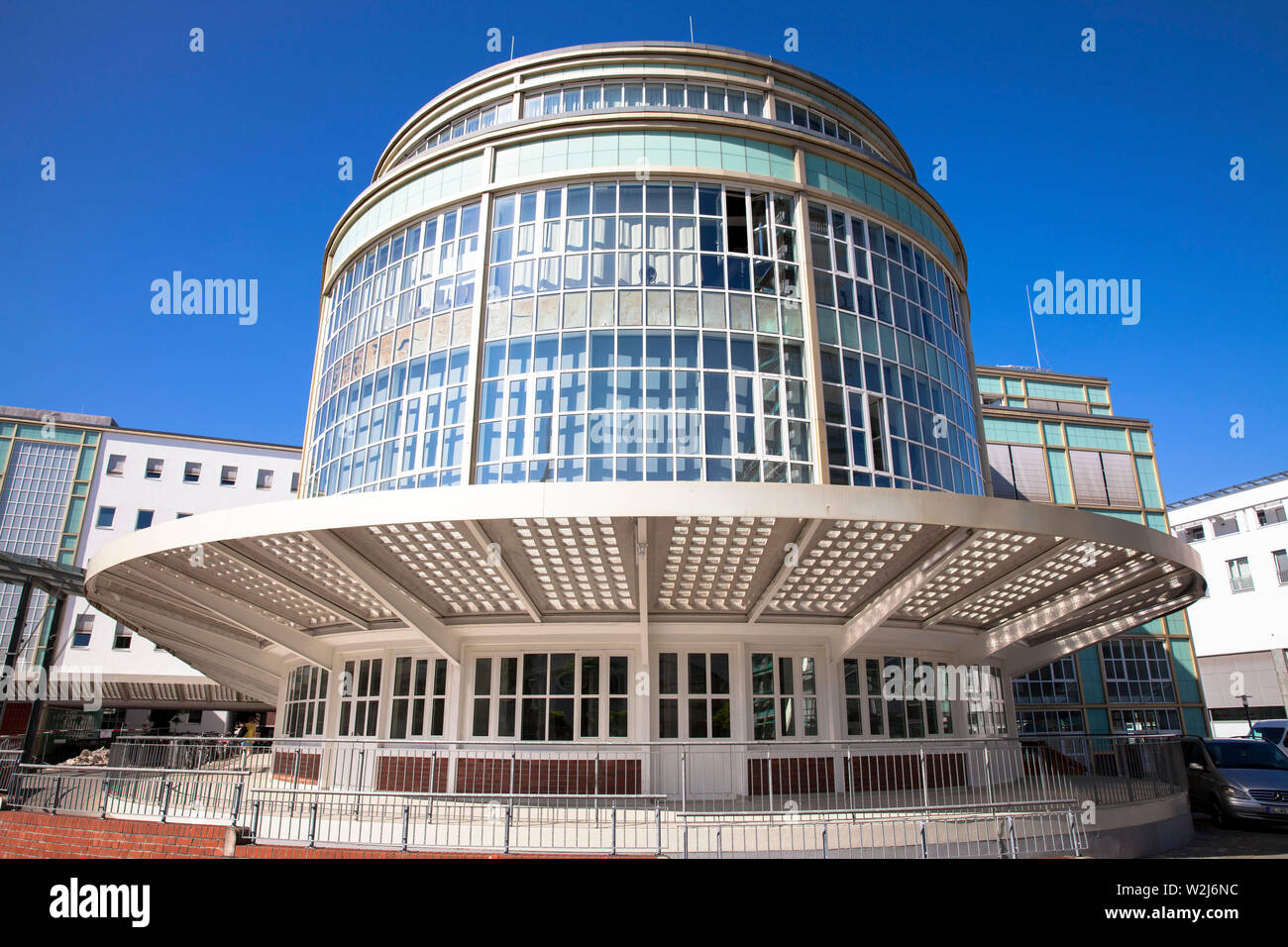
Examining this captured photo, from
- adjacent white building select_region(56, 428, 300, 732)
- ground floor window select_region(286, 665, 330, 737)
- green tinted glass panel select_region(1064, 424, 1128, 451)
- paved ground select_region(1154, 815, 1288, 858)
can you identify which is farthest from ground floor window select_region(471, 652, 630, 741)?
green tinted glass panel select_region(1064, 424, 1128, 451)

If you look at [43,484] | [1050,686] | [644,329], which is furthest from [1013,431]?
[43,484]

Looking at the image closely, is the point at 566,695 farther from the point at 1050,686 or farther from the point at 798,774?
the point at 1050,686

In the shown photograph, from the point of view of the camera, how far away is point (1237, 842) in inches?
654

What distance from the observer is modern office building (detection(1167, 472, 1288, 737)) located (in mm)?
50469

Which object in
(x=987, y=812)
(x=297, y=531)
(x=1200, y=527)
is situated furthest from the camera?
(x=1200, y=527)

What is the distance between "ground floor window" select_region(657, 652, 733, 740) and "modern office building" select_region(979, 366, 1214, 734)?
26264 millimetres

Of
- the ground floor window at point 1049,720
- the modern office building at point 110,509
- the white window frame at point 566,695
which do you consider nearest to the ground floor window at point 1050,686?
the ground floor window at point 1049,720

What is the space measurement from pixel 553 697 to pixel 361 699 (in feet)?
20.2

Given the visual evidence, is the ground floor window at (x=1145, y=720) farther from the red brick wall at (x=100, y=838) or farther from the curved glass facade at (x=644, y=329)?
the red brick wall at (x=100, y=838)

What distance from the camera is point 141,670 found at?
48781mm

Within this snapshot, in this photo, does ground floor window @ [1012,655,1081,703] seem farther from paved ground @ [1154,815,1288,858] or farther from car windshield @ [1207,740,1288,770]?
paved ground @ [1154,815,1288,858]

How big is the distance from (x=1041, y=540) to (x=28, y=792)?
2117 centimetres
